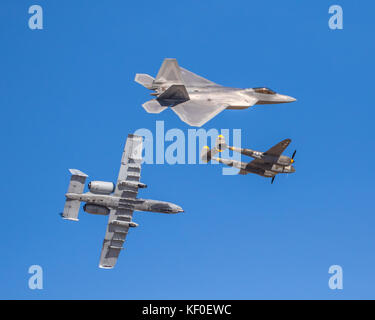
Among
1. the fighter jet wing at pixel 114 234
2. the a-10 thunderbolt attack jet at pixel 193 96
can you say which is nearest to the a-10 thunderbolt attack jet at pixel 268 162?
the a-10 thunderbolt attack jet at pixel 193 96

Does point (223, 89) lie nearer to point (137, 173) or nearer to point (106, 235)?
point (137, 173)

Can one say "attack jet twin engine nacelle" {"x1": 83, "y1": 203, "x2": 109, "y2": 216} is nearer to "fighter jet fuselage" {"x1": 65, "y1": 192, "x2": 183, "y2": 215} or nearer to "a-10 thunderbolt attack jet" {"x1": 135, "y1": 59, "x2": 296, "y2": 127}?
"fighter jet fuselage" {"x1": 65, "y1": 192, "x2": 183, "y2": 215}

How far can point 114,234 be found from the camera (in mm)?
93062

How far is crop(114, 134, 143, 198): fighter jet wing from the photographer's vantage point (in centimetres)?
9275

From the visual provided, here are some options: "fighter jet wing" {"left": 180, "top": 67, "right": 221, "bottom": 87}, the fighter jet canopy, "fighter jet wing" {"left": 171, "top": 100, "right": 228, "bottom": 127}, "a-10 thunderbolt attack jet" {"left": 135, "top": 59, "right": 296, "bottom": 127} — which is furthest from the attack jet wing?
the fighter jet canopy

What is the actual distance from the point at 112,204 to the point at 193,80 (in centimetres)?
1499

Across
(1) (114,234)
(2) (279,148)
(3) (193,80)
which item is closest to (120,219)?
(1) (114,234)

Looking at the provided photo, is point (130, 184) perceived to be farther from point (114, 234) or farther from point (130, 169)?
point (114, 234)

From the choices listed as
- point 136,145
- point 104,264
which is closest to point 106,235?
point 104,264

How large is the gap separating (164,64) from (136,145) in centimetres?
1202

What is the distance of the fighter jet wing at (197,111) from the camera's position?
8150 cm

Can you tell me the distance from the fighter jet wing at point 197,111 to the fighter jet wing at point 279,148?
31.0ft

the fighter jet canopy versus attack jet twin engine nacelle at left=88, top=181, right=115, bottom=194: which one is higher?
the fighter jet canopy

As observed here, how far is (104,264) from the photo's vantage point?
9238 cm
